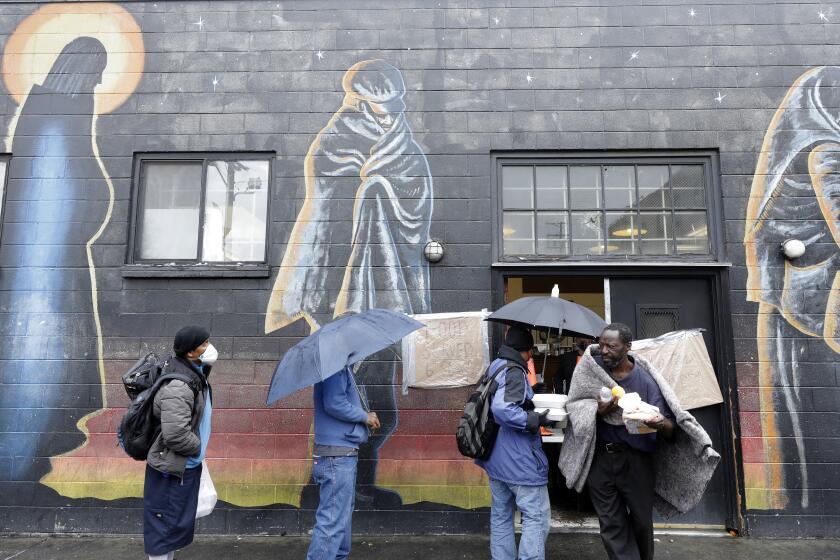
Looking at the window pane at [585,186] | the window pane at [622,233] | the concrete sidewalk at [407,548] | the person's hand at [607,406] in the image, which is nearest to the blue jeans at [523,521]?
the person's hand at [607,406]

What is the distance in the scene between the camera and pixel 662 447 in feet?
11.9

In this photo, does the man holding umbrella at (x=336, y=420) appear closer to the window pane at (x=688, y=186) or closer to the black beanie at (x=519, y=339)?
the black beanie at (x=519, y=339)

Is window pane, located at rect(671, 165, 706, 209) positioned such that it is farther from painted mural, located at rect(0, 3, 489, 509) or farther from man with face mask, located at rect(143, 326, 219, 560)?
man with face mask, located at rect(143, 326, 219, 560)

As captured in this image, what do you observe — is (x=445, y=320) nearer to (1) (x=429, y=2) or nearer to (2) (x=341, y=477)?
(2) (x=341, y=477)

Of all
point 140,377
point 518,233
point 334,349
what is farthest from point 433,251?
point 140,377

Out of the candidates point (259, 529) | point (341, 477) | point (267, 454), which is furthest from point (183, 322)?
point (341, 477)

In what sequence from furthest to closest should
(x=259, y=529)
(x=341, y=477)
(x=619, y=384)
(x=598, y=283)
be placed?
(x=598, y=283)
(x=259, y=529)
(x=341, y=477)
(x=619, y=384)

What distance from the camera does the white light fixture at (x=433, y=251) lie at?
5.12m

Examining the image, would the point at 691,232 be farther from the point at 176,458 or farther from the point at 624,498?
the point at 176,458

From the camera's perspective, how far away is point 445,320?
16.6 ft

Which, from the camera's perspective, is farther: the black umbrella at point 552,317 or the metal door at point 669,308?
the metal door at point 669,308

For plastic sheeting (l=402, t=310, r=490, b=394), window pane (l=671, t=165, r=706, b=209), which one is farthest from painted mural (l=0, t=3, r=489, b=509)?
window pane (l=671, t=165, r=706, b=209)

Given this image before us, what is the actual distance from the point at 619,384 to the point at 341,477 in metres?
1.97

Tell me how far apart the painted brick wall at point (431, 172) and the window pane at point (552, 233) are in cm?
59
